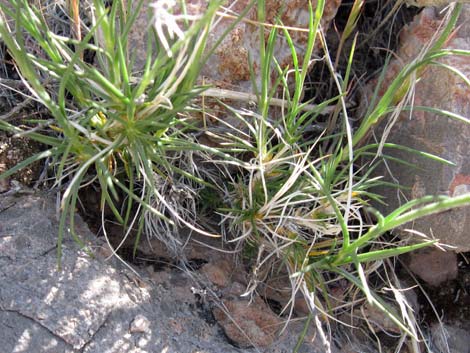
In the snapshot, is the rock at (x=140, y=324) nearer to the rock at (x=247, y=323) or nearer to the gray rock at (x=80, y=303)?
the gray rock at (x=80, y=303)

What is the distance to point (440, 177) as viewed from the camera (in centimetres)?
129

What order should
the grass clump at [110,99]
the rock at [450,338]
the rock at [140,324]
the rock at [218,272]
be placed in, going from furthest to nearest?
the rock at [450,338] < the rock at [218,272] < the rock at [140,324] < the grass clump at [110,99]

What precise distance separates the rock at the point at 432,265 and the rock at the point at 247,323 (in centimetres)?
47

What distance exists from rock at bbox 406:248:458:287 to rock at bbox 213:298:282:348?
47 cm

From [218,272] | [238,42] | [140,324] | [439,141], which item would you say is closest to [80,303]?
[140,324]

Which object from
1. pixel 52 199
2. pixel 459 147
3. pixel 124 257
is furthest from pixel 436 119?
pixel 52 199

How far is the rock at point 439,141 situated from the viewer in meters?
1.28

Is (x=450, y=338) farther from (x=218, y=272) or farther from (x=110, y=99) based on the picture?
(x=110, y=99)

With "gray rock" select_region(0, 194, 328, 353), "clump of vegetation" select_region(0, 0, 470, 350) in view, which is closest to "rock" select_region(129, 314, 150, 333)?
"gray rock" select_region(0, 194, 328, 353)

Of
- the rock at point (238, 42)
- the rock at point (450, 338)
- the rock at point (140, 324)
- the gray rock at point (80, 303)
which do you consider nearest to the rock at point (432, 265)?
the rock at point (450, 338)

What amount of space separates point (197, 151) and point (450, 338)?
0.78 meters

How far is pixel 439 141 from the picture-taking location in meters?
1.30

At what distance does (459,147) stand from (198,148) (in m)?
0.61

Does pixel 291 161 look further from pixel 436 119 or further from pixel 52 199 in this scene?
pixel 52 199
